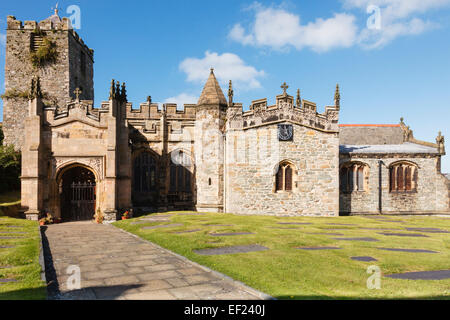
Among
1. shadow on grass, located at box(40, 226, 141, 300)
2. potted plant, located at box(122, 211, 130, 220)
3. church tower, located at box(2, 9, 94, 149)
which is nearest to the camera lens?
shadow on grass, located at box(40, 226, 141, 300)

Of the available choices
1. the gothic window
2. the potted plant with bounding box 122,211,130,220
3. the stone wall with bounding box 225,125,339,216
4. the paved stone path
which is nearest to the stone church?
the stone wall with bounding box 225,125,339,216

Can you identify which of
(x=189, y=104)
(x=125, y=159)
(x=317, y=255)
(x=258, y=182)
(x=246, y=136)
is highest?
(x=189, y=104)

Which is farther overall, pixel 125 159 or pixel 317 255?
pixel 125 159

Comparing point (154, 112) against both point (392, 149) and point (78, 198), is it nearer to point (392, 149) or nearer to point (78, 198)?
point (78, 198)

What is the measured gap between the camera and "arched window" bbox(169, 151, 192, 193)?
81.7 ft

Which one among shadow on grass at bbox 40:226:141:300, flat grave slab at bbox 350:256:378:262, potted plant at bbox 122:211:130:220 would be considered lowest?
potted plant at bbox 122:211:130:220

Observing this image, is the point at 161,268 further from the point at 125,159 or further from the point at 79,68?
the point at 79,68

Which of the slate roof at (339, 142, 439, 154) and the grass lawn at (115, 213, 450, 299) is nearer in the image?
the grass lawn at (115, 213, 450, 299)

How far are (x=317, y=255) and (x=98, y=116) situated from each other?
52.6ft

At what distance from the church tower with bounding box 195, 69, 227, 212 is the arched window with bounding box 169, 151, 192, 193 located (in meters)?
1.52

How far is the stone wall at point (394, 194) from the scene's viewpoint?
22844mm

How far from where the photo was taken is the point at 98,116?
65.0 ft

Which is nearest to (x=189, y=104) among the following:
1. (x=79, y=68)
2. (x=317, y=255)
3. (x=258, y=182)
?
(x=258, y=182)

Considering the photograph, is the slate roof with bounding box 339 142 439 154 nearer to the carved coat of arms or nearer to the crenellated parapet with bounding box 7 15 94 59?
the carved coat of arms
